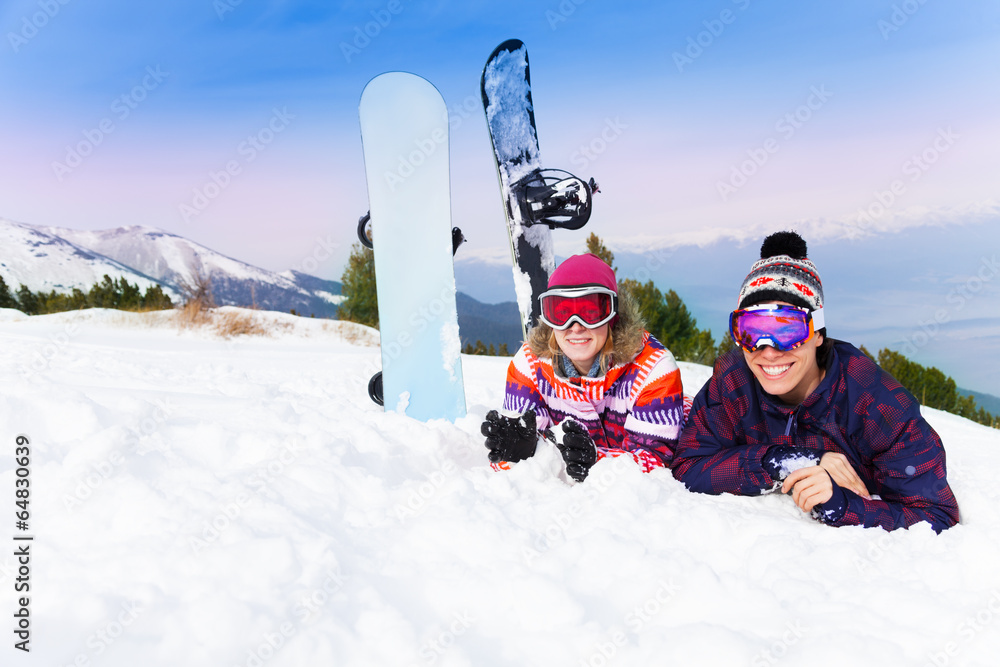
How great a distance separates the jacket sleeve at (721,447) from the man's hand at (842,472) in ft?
0.65

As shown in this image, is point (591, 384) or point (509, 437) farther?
point (591, 384)

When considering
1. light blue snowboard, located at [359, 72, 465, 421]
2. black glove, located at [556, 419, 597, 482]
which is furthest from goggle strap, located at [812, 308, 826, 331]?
light blue snowboard, located at [359, 72, 465, 421]

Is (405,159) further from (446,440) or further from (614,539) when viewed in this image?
(614,539)

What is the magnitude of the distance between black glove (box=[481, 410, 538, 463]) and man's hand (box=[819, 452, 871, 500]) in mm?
1092

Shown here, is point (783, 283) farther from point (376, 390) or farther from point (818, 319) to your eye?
point (376, 390)

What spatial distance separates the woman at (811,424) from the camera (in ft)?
6.64

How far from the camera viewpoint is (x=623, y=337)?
2648 millimetres

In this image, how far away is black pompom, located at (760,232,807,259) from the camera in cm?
242

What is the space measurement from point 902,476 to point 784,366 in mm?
523

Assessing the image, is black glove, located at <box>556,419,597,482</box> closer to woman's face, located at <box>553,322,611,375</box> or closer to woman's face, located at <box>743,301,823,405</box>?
woman's face, located at <box>553,322,611,375</box>

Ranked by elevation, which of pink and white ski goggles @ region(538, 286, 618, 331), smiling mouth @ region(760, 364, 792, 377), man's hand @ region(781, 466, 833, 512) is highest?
pink and white ski goggles @ region(538, 286, 618, 331)

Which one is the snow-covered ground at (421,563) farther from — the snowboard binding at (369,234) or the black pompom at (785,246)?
the snowboard binding at (369,234)

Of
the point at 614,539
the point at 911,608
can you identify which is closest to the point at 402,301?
the point at 614,539

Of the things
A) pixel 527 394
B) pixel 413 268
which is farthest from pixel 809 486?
pixel 413 268
